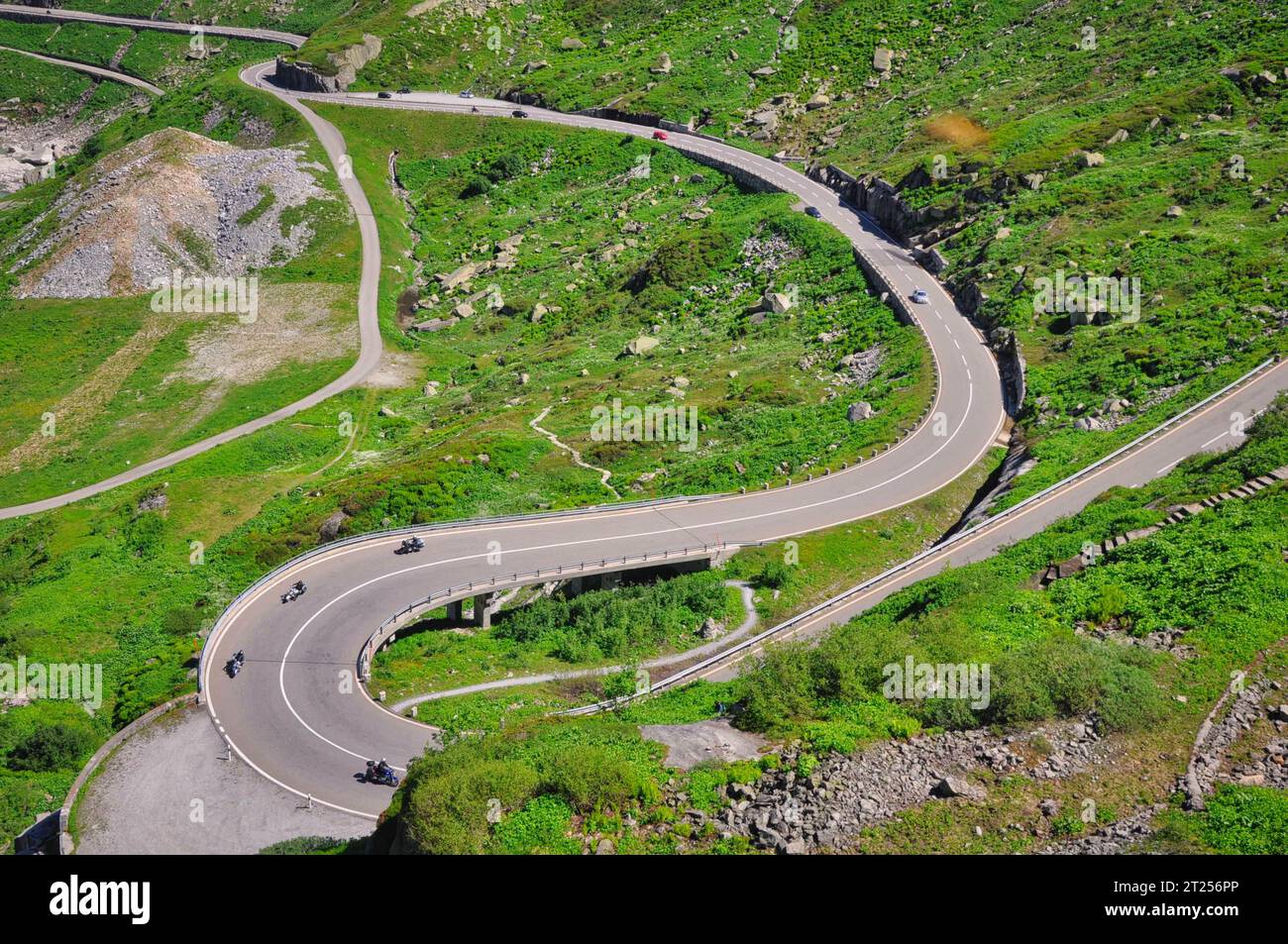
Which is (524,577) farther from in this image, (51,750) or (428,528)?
(51,750)

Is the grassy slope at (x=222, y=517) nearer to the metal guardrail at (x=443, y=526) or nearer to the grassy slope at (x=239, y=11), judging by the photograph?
the metal guardrail at (x=443, y=526)

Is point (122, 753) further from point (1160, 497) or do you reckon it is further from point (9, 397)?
point (9, 397)

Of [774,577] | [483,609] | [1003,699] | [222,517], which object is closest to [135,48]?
[222,517]

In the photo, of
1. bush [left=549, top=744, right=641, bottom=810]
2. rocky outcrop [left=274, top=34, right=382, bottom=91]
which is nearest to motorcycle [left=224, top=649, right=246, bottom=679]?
bush [left=549, top=744, right=641, bottom=810]

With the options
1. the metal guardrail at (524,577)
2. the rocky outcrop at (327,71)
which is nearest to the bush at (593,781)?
the metal guardrail at (524,577)

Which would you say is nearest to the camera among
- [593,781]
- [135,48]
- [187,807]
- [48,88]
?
[593,781]

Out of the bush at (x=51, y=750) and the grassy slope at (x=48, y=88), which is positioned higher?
the grassy slope at (x=48, y=88)
